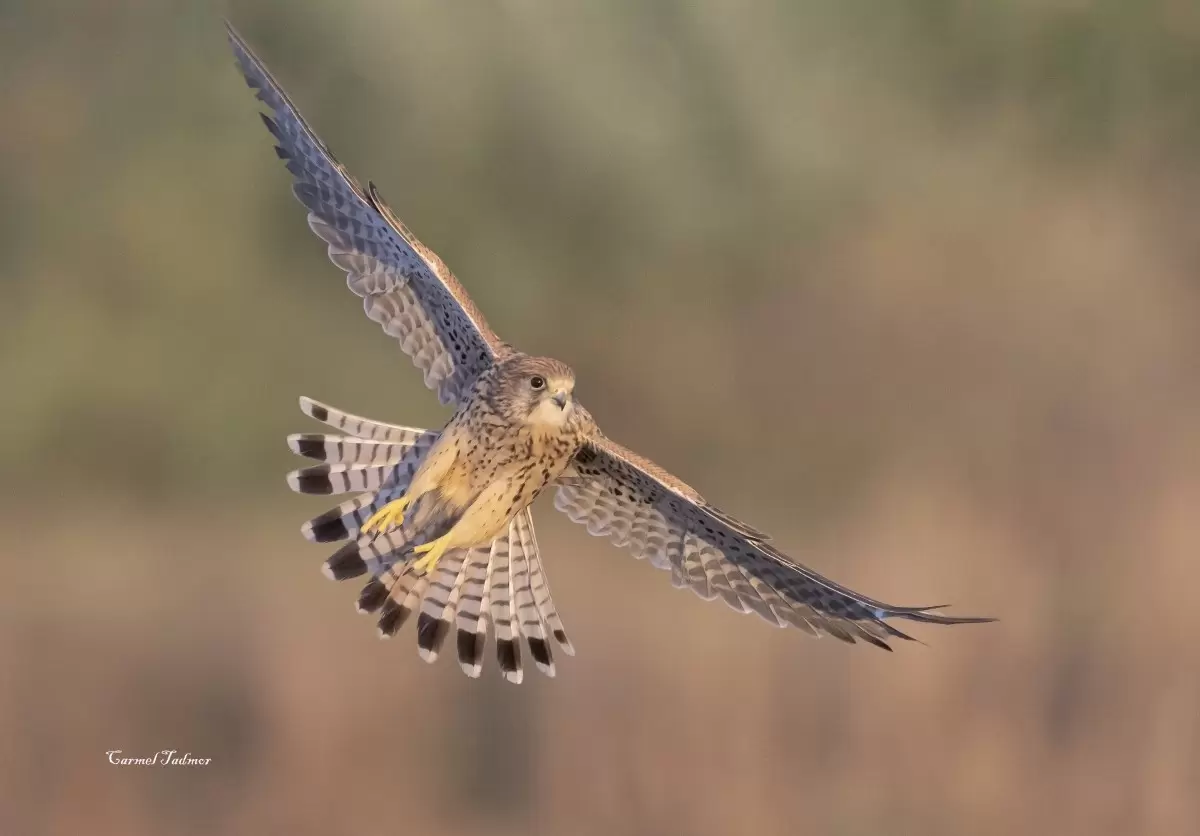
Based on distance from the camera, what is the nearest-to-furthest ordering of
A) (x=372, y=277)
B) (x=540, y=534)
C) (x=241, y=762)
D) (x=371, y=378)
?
(x=372, y=277), (x=241, y=762), (x=540, y=534), (x=371, y=378)

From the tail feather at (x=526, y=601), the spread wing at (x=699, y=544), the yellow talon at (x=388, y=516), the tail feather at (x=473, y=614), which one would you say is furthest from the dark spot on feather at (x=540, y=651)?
the yellow talon at (x=388, y=516)

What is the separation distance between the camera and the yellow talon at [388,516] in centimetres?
488

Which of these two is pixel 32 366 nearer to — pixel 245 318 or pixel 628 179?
pixel 245 318

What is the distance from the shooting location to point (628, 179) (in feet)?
34.9

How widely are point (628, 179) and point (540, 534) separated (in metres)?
3.02

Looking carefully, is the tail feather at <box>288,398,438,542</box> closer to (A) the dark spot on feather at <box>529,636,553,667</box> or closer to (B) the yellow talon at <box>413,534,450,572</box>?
(B) the yellow talon at <box>413,534,450,572</box>

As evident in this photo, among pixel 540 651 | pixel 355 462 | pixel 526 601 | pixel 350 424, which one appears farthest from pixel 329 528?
pixel 540 651

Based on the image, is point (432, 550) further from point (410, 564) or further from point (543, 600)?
point (543, 600)

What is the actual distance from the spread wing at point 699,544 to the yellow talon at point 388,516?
61 cm

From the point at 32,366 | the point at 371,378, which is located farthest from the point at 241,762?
the point at 32,366

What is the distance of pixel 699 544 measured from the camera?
16.7ft

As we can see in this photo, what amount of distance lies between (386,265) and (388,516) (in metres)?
0.86

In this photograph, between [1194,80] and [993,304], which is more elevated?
[1194,80]
